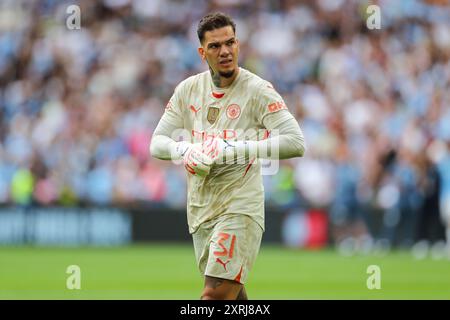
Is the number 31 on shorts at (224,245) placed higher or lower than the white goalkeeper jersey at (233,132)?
lower

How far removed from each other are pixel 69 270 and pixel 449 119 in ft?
29.1

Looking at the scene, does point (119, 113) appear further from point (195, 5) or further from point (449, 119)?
point (449, 119)

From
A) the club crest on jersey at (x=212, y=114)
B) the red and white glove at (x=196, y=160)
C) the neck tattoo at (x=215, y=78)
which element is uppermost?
the neck tattoo at (x=215, y=78)

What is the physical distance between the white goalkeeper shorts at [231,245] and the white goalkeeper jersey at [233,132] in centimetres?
6

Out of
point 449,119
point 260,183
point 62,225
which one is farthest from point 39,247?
point 260,183

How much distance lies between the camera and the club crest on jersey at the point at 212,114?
7656mm

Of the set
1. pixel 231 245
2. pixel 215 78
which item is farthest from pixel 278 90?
pixel 231 245

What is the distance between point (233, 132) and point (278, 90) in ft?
51.2

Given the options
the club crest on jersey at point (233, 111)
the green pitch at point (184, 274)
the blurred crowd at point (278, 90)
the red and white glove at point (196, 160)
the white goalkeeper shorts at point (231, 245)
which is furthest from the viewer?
the blurred crowd at point (278, 90)

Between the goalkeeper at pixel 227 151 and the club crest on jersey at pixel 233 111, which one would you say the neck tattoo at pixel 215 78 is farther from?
the club crest on jersey at pixel 233 111

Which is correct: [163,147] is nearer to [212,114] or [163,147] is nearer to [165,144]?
[165,144]

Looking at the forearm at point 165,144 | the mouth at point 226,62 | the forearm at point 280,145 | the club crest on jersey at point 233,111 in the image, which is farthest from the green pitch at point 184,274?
the mouth at point 226,62

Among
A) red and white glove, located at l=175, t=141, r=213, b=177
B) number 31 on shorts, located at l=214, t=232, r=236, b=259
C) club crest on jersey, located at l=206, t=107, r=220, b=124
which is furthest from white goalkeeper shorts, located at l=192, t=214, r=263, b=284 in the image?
club crest on jersey, located at l=206, t=107, r=220, b=124

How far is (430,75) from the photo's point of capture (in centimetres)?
2189
